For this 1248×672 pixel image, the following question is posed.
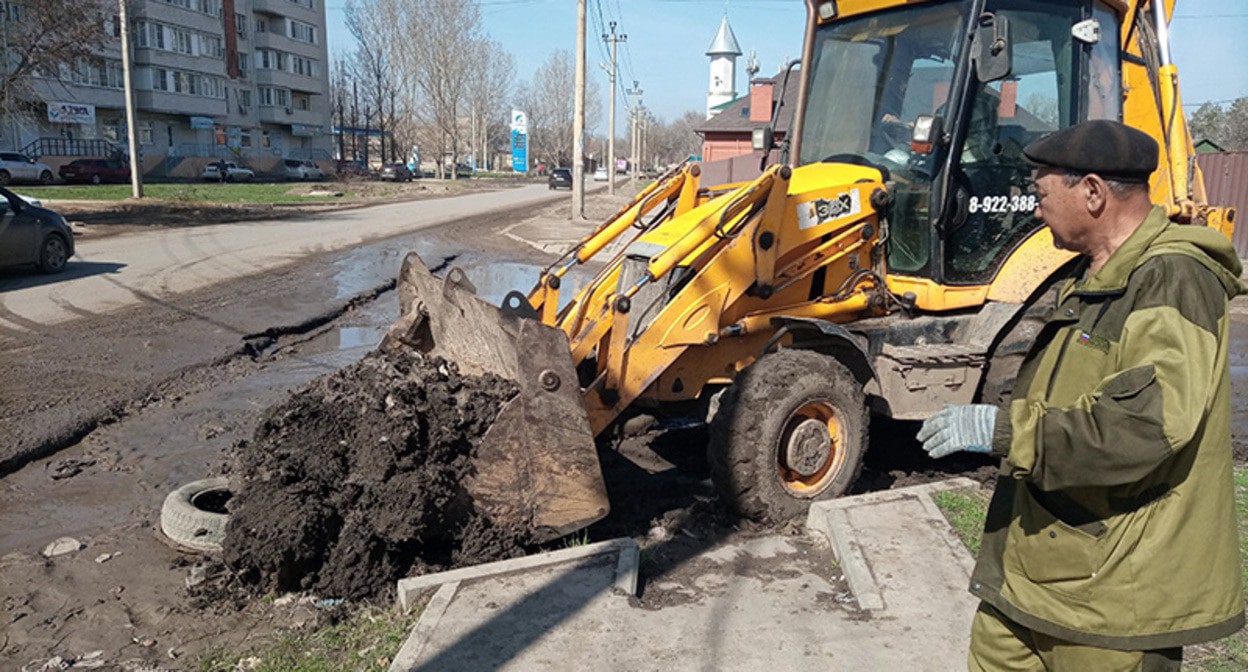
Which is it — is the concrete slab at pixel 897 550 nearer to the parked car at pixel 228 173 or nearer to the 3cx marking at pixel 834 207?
the 3cx marking at pixel 834 207

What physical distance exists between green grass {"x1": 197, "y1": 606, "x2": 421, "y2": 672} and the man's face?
2894 mm

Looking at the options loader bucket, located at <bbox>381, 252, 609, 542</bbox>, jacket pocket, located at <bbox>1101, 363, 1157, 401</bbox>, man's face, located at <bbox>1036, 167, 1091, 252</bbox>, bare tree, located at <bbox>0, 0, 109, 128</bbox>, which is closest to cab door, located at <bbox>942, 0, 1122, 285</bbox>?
loader bucket, located at <bbox>381, 252, 609, 542</bbox>

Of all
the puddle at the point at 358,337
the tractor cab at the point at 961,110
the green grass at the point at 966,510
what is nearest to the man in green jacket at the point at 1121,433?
the green grass at the point at 966,510

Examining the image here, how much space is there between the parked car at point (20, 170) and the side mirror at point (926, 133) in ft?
148

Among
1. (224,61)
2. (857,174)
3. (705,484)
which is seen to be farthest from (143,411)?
(224,61)

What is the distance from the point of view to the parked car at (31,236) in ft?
43.5

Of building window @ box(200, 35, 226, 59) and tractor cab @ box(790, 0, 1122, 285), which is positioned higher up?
building window @ box(200, 35, 226, 59)

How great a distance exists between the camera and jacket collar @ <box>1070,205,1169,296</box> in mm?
2209

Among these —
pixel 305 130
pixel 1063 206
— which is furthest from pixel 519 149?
pixel 1063 206

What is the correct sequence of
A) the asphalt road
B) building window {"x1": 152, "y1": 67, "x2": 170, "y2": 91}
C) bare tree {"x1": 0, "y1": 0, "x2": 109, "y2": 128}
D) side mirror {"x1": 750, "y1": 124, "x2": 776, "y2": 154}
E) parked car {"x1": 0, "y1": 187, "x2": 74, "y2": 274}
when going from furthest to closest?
building window {"x1": 152, "y1": 67, "x2": 170, "y2": 91}
bare tree {"x1": 0, "y1": 0, "x2": 109, "y2": 128}
parked car {"x1": 0, "y1": 187, "x2": 74, "y2": 274}
the asphalt road
side mirror {"x1": 750, "y1": 124, "x2": 776, "y2": 154}

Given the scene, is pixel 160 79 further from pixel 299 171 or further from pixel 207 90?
pixel 299 171

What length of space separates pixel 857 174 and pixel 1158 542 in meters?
3.97

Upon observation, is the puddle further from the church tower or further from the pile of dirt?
the church tower

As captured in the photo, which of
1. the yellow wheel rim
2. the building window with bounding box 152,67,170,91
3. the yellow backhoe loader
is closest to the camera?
the yellow backhoe loader
